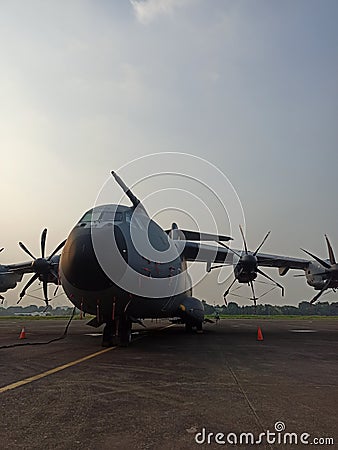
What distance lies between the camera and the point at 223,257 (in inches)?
960

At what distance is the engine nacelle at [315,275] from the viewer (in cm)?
2470

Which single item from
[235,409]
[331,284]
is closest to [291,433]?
[235,409]

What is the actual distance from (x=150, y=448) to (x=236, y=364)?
19.3 ft

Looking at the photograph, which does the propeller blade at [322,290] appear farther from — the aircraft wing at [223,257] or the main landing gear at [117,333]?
the main landing gear at [117,333]

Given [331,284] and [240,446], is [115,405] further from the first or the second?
[331,284]

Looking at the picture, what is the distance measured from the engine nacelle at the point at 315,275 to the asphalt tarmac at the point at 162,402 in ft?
51.8

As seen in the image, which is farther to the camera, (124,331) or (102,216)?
(124,331)

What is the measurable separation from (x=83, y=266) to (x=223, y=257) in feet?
47.4

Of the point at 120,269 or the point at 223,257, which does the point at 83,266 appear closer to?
the point at 120,269

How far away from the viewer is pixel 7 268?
25203 millimetres

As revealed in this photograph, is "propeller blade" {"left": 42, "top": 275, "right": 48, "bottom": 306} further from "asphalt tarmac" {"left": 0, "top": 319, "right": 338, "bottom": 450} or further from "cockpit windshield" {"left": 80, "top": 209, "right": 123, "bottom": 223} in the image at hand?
"asphalt tarmac" {"left": 0, "top": 319, "right": 338, "bottom": 450}

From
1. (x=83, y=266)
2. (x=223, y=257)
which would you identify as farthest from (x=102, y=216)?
(x=223, y=257)

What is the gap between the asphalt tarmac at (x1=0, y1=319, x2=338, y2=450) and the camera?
3949 millimetres

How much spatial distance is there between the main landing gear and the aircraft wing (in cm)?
817
